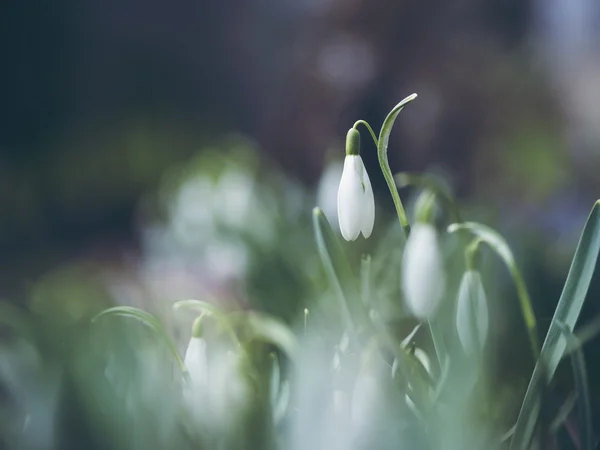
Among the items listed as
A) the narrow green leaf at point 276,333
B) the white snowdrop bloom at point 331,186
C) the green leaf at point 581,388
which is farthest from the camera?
the white snowdrop bloom at point 331,186

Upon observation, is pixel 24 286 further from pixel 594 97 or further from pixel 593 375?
pixel 594 97

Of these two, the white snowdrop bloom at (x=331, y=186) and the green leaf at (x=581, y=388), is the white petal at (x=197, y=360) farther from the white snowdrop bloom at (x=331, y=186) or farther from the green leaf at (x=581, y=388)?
the white snowdrop bloom at (x=331, y=186)

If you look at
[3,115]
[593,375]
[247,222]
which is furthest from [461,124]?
[3,115]

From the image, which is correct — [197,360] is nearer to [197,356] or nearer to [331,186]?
[197,356]

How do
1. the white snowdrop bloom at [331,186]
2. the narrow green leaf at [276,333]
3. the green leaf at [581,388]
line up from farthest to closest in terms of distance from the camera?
the white snowdrop bloom at [331,186]
the narrow green leaf at [276,333]
the green leaf at [581,388]

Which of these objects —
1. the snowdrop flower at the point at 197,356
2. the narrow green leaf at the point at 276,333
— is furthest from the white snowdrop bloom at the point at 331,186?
the snowdrop flower at the point at 197,356

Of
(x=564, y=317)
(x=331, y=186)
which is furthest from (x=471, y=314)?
(x=331, y=186)

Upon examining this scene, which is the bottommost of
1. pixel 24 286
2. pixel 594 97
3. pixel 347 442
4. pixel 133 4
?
pixel 24 286
